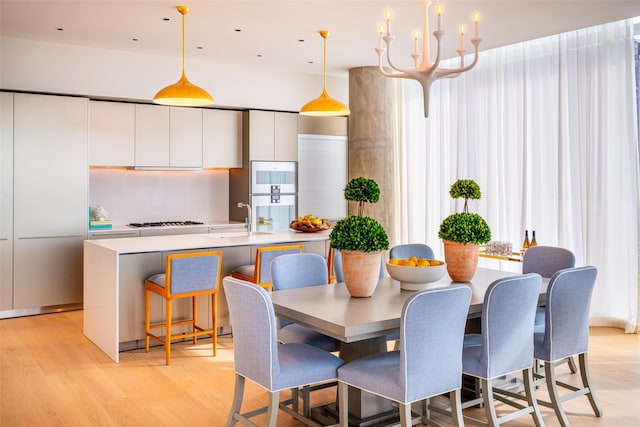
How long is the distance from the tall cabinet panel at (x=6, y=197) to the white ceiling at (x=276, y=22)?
0.78 m

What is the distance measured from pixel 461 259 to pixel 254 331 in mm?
1493

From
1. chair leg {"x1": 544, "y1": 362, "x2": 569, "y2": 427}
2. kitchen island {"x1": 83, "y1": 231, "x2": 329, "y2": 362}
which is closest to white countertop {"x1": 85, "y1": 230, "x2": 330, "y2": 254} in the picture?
kitchen island {"x1": 83, "y1": 231, "x2": 329, "y2": 362}

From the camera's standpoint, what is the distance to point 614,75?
215 inches

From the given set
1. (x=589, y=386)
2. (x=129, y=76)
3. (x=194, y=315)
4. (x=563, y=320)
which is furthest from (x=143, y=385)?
(x=129, y=76)

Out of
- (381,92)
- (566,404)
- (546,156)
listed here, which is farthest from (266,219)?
(566,404)

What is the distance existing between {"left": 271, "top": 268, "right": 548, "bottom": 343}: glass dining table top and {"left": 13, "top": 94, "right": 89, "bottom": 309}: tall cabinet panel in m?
3.63

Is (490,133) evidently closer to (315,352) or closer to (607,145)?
(607,145)

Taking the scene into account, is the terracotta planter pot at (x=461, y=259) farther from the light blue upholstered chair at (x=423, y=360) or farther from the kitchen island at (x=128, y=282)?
the kitchen island at (x=128, y=282)

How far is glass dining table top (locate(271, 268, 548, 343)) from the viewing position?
2729 millimetres

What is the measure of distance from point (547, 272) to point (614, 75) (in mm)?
2351

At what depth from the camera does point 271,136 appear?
7.57m

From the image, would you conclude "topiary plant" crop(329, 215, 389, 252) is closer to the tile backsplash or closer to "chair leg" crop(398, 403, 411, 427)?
"chair leg" crop(398, 403, 411, 427)

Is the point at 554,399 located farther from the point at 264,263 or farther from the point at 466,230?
the point at 264,263

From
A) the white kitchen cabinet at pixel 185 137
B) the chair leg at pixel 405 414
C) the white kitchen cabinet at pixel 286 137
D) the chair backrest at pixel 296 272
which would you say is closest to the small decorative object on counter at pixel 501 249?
the chair backrest at pixel 296 272
